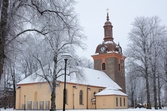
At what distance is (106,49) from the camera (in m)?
58.8

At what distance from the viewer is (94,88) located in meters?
49.6

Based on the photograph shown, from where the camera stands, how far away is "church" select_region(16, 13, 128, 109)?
41.9 metres

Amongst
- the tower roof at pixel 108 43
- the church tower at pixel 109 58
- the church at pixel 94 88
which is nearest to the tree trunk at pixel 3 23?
the church at pixel 94 88

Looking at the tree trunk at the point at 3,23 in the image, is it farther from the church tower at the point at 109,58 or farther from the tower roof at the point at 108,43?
the tower roof at the point at 108,43

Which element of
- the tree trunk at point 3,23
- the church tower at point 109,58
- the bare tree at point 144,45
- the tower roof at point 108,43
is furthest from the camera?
the tower roof at point 108,43

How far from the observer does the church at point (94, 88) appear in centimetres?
4191

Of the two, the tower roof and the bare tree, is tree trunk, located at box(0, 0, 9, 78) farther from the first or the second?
the tower roof

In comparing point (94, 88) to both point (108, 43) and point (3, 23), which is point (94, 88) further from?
point (3, 23)

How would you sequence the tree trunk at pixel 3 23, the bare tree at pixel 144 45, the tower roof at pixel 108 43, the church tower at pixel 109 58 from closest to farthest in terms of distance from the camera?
the tree trunk at pixel 3 23
the bare tree at pixel 144 45
the church tower at pixel 109 58
the tower roof at pixel 108 43

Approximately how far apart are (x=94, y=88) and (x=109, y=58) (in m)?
11.1

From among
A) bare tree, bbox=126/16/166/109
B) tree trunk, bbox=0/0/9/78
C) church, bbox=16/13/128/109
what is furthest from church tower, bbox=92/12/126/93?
tree trunk, bbox=0/0/9/78

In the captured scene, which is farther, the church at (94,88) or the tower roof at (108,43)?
the tower roof at (108,43)

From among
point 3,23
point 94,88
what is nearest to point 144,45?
point 94,88

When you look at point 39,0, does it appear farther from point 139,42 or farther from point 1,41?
point 139,42
